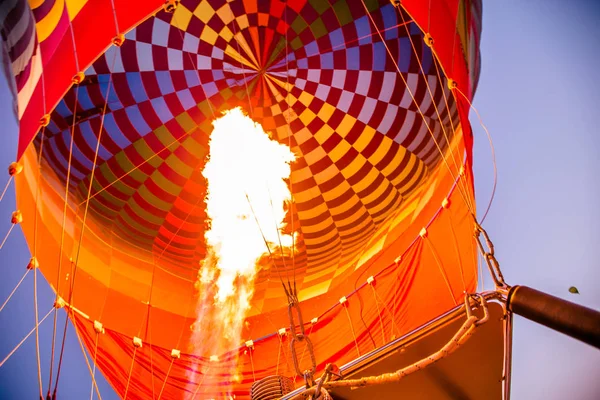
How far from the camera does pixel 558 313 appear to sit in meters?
1.29

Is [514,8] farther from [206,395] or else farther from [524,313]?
[206,395]

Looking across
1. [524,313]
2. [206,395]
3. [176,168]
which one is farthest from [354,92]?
[524,313]

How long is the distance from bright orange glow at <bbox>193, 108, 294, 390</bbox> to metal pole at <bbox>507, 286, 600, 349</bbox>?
3.63 m

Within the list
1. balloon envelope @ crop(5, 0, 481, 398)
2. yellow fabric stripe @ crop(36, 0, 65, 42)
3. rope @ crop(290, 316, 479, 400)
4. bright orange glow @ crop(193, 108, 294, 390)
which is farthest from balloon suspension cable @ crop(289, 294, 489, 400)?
bright orange glow @ crop(193, 108, 294, 390)

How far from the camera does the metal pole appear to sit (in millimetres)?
1177

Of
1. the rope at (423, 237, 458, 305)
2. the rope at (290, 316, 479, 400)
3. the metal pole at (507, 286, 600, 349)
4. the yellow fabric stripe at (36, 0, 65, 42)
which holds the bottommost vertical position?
the metal pole at (507, 286, 600, 349)

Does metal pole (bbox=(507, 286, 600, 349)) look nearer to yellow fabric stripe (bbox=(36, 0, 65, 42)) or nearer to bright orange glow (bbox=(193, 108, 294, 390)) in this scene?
yellow fabric stripe (bbox=(36, 0, 65, 42))

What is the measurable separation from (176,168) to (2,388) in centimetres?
230

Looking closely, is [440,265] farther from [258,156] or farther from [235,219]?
[235,219]

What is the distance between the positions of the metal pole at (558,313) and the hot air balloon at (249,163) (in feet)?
8.29

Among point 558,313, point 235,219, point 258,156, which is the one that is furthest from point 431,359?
point 235,219

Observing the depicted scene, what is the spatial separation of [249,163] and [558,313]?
163 inches

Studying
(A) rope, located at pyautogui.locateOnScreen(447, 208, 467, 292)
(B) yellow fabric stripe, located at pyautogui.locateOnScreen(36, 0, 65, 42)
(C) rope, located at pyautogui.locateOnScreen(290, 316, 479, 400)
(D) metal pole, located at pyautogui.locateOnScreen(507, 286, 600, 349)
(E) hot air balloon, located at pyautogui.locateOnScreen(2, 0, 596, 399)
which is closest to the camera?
(D) metal pole, located at pyautogui.locateOnScreen(507, 286, 600, 349)

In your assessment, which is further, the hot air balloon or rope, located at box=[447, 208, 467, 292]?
the hot air balloon
